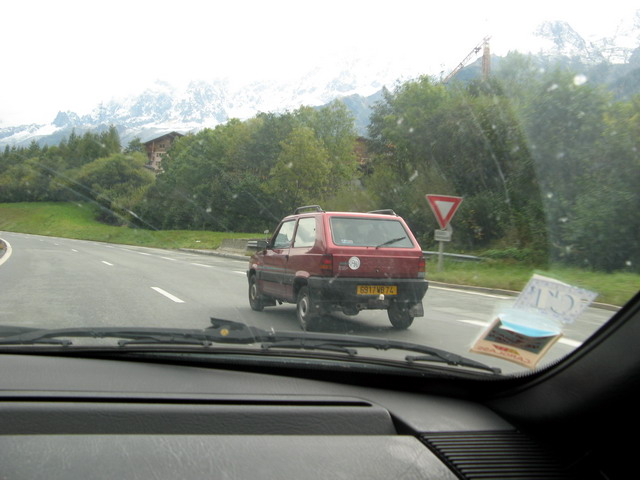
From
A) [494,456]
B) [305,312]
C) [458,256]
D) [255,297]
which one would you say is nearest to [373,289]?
[305,312]

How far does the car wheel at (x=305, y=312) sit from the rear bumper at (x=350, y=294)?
10 centimetres

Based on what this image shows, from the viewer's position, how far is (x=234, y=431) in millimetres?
2236

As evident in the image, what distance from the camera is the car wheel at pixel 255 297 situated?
29.2 ft

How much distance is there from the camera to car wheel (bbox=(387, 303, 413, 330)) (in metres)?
7.11

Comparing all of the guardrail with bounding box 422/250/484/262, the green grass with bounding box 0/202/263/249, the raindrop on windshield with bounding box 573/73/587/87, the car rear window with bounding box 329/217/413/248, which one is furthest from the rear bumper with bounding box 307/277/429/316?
the green grass with bounding box 0/202/263/249

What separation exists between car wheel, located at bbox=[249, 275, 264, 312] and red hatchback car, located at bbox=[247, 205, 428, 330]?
3.47 ft

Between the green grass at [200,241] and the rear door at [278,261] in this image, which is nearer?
the green grass at [200,241]

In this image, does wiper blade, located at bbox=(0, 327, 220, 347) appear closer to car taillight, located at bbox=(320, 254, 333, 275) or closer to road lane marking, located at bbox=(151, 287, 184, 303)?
car taillight, located at bbox=(320, 254, 333, 275)

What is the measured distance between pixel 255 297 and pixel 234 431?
687 cm

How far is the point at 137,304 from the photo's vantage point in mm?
8641

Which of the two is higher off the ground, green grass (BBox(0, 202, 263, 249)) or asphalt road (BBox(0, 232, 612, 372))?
asphalt road (BBox(0, 232, 612, 372))

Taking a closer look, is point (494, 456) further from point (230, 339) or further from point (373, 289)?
point (373, 289)

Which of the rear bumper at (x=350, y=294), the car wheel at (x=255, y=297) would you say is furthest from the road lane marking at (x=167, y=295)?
the rear bumper at (x=350, y=294)

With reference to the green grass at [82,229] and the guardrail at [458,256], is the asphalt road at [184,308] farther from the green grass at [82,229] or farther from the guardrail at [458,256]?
the green grass at [82,229]
